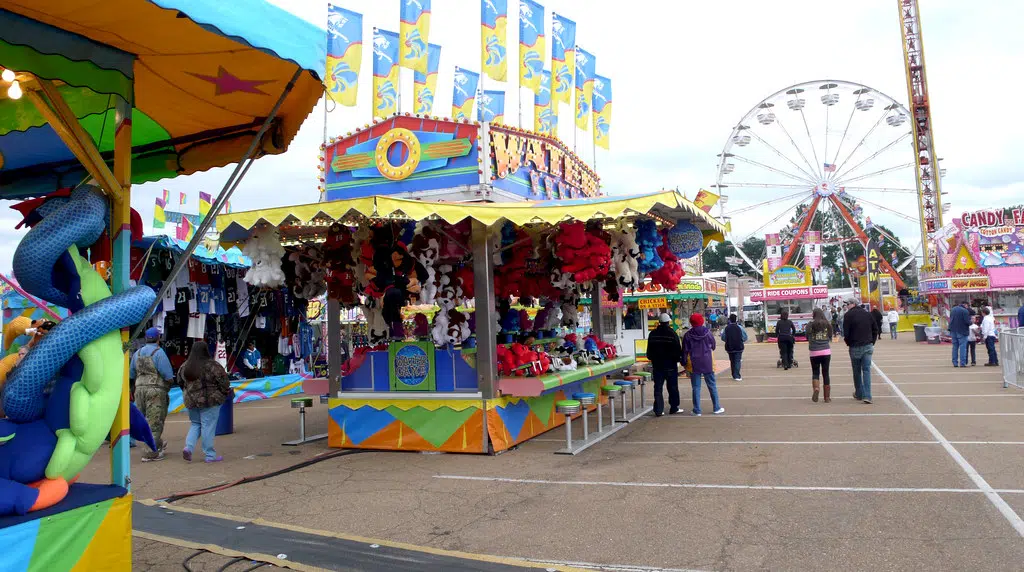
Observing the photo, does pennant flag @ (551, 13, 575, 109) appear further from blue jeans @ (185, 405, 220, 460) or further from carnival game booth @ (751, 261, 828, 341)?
carnival game booth @ (751, 261, 828, 341)

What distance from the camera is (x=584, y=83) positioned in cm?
1358

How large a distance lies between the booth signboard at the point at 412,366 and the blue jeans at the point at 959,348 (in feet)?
44.9

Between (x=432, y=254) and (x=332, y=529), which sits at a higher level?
(x=432, y=254)

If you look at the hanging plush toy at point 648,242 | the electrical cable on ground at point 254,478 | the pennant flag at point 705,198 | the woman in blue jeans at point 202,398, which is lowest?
the electrical cable on ground at point 254,478

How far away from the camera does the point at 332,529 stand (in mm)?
5125

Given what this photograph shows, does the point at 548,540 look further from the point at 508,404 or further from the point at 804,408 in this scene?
the point at 804,408

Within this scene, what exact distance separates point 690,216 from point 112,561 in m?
7.63

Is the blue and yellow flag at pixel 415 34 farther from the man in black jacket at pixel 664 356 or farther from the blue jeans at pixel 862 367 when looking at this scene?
the blue jeans at pixel 862 367

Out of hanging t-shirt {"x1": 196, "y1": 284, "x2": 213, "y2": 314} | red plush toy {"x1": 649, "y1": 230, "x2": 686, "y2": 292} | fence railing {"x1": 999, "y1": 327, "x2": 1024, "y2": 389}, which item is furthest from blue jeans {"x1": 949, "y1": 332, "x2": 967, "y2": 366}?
hanging t-shirt {"x1": 196, "y1": 284, "x2": 213, "y2": 314}

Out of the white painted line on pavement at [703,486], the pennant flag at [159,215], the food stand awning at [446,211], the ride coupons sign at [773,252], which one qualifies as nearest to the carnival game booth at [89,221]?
the food stand awning at [446,211]

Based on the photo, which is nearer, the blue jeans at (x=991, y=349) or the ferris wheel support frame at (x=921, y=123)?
the blue jeans at (x=991, y=349)

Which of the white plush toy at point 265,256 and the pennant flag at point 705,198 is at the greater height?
the pennant flag at point 705,198

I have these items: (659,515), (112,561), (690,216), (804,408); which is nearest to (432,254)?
(690,216)

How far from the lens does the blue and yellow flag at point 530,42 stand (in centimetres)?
1154
